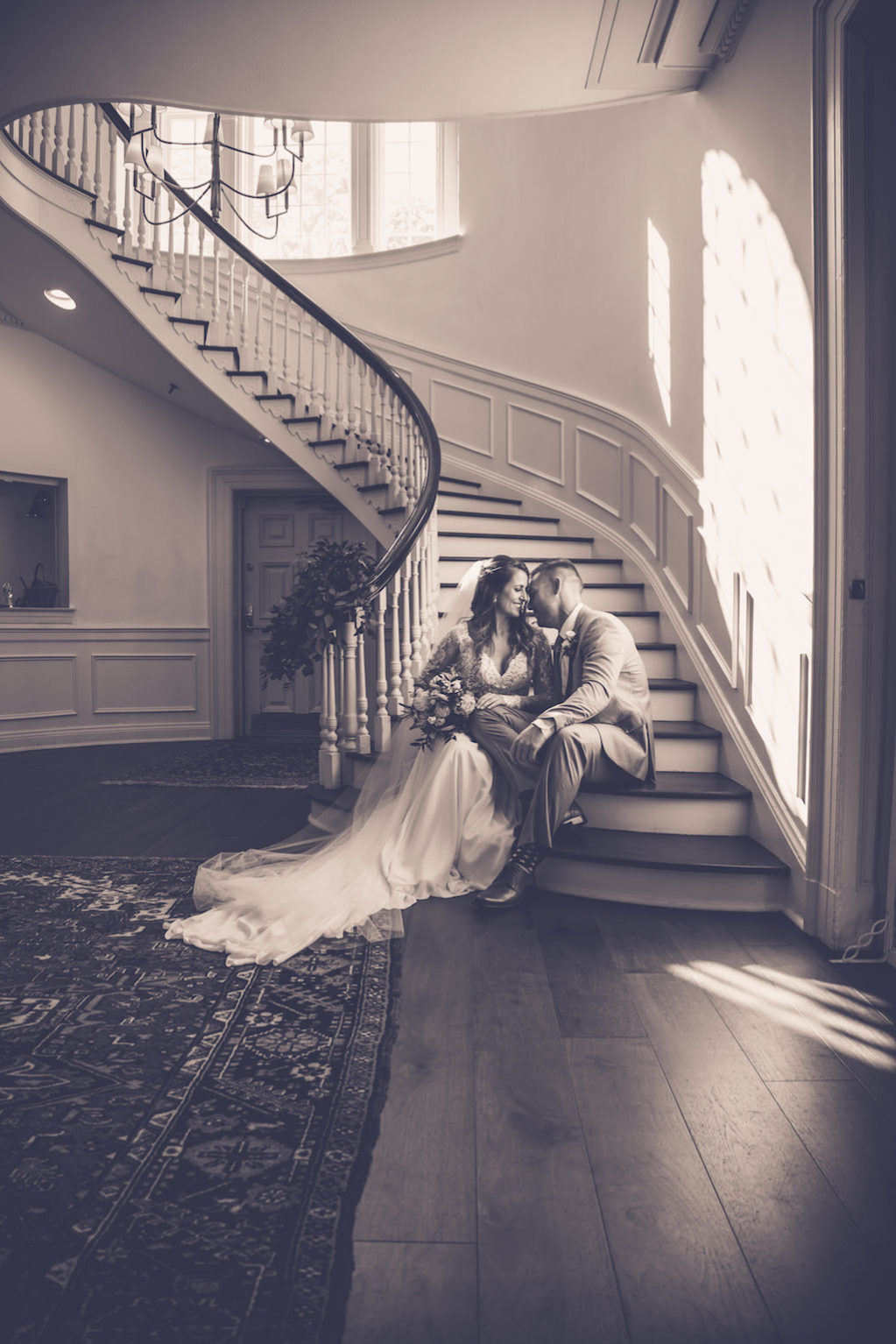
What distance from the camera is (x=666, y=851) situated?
A: 314 cm

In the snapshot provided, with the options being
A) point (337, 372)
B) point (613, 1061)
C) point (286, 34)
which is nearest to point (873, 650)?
point (613, 1061)

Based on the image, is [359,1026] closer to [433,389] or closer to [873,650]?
[873,650]

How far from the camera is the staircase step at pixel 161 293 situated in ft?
19.6

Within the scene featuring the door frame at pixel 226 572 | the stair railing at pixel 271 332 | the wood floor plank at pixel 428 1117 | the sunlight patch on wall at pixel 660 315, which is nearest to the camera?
the wood floor plank at pixel 428 1117

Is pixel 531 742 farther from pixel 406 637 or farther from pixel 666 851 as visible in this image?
pixel 406 637

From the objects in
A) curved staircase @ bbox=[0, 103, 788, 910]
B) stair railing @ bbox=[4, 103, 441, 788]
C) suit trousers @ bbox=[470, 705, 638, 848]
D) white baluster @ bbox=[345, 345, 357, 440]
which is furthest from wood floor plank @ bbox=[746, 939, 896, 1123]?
white baluster @ bbox=[345, 345, 357, 440]

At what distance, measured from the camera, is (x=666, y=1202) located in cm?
150

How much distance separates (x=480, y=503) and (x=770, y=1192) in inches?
202

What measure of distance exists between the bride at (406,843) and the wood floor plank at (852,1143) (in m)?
1.29

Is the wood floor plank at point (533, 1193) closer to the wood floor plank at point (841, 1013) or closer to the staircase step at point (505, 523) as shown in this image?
the wood floor plank at point (841, 1013)

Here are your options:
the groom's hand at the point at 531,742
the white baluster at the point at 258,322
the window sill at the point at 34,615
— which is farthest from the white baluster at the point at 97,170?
the groom's hand at the point at 531,742

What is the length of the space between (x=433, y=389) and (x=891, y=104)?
15.7 feet

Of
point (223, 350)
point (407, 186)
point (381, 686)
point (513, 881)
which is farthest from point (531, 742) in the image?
point (407, 186)

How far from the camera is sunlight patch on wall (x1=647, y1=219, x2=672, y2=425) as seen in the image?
4.64 metres
